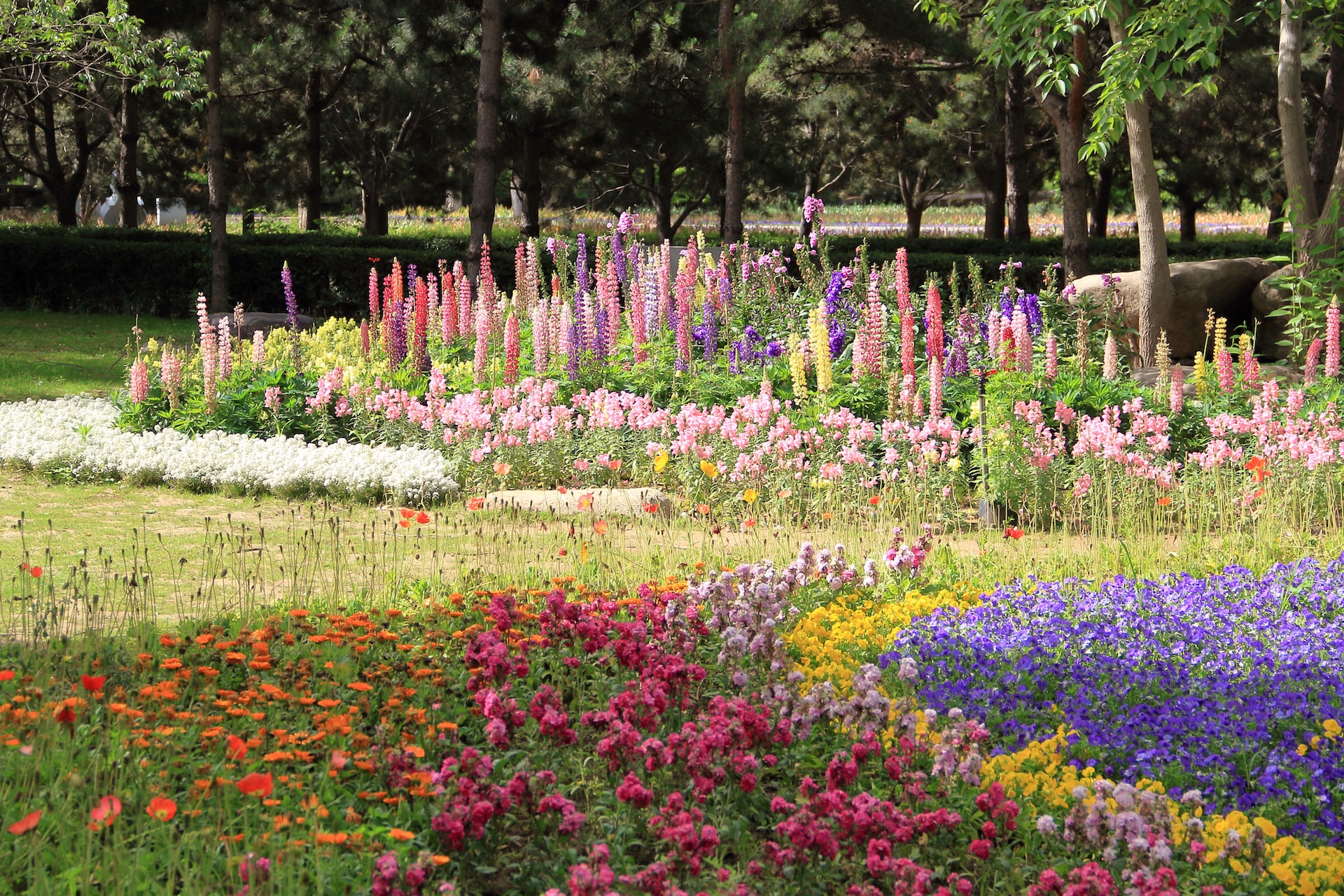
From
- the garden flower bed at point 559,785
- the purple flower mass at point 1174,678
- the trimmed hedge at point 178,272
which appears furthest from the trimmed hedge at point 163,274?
the garden flower bed at point 559,785

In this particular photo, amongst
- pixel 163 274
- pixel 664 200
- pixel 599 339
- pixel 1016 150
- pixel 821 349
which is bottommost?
pixel 821 349

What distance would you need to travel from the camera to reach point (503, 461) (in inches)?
325

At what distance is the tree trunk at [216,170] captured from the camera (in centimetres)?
1686

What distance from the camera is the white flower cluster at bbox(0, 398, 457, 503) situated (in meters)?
7.97

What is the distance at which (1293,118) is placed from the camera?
36.6 feet

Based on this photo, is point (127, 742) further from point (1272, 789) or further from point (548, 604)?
point (1272, 789)

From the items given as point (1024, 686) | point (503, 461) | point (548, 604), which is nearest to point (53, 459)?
point (503, 461)

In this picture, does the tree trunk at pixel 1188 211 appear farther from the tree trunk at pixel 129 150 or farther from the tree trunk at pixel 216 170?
the tree trunk at pixel 129 150

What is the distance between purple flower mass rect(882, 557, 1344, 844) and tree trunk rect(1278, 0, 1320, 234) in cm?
687

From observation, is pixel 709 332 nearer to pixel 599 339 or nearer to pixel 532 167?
pixel 599 339

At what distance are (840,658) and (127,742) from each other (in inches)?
89.1

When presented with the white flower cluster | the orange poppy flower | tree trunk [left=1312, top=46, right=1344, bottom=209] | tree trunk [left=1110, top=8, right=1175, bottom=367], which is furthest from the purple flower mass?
tree trunk [left=1312, top=46, right=1344, bottom=209]

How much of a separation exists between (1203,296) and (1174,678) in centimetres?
969

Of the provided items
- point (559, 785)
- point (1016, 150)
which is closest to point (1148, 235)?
point (559, 785)
